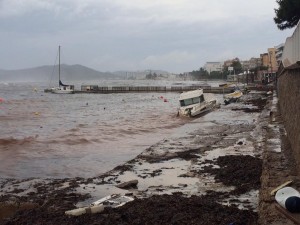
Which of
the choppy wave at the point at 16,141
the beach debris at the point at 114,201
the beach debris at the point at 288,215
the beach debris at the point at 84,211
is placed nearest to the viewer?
the beach debris at the point at 288,215

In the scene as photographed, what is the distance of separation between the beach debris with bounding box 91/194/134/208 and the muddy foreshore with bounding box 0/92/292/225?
32 cm

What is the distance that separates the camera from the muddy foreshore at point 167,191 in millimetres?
8602

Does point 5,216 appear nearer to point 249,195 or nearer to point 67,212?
point 67,212

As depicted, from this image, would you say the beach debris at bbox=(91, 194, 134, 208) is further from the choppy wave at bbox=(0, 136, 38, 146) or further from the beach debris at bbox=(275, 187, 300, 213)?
the choppy wave at bbox=(0, 136, 38, 146)

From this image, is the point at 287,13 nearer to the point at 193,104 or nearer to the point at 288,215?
the point at 193,104

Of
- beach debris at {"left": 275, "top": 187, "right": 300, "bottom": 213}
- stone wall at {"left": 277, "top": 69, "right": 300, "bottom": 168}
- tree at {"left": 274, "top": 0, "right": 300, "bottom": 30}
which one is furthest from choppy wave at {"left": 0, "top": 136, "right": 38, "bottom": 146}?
tree at {"left": 274, "top": 0, "right": 300, "bottom": 30}

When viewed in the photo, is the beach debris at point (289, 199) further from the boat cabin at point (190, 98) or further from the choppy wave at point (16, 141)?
A: the boat cabin at point (190, 98)

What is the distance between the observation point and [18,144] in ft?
76.6

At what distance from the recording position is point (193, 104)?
128 ft

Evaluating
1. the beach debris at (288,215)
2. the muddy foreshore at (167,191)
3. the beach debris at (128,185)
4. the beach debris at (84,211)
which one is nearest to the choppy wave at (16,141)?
the muddy foreshore at (167,191)

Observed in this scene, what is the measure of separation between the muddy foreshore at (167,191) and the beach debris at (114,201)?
0.32 metres

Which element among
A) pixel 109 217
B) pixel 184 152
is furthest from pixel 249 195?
pixel 184 152

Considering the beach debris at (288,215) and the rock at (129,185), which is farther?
the rock at (129,185)

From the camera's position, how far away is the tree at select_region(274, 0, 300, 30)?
101ft
